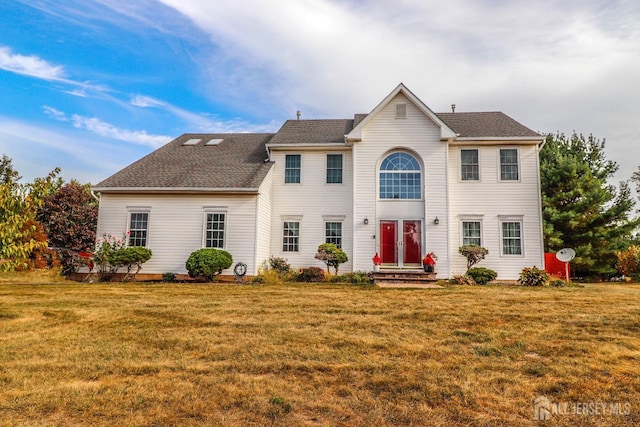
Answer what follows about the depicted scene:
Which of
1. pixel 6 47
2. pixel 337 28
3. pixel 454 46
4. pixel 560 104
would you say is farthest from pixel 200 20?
pixel 560 104

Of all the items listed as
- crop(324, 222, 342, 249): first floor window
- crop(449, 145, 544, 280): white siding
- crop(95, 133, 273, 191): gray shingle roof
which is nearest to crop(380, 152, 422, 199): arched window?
crop(449, 145, 544, 280): white siding

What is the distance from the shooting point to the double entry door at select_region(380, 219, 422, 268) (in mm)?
17594

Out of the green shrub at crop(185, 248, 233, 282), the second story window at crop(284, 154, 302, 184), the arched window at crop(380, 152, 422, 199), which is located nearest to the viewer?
the green shrub at crop(185, 248, 233, 282)

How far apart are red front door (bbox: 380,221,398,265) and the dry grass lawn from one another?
863 centimetres

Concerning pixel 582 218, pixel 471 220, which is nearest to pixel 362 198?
pixel 471 220

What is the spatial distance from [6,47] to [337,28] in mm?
10434

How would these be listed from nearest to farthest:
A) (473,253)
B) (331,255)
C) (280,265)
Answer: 1. (331,255)
2. (473,253)
3. (280,265)

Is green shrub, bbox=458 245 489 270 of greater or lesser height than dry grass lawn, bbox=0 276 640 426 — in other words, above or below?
above

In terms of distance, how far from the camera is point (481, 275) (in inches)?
637

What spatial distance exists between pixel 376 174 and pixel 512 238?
→ 6.96 metres

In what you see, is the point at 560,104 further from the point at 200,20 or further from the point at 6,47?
the point at 6,47

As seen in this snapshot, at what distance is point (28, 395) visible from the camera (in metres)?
3.77

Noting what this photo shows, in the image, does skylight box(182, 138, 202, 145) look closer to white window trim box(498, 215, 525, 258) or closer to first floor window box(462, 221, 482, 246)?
first floor window box(462, 221, 482, 246)

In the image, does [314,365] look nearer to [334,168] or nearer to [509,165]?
[334,168]
